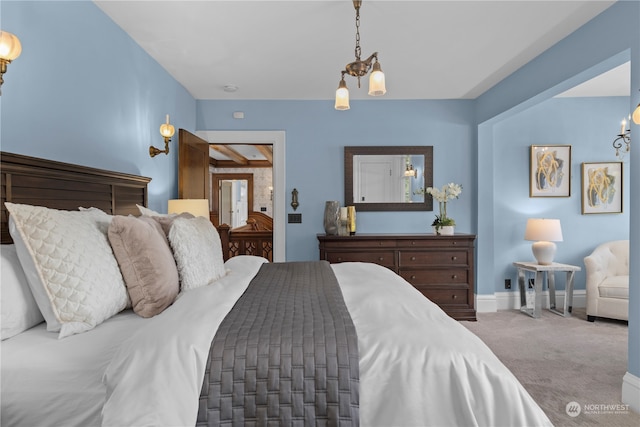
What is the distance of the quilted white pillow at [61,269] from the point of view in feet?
4.20

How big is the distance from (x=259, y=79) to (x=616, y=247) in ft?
14.4

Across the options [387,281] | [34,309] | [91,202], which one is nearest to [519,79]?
[387,281]

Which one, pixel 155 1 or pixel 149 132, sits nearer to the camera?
pixel 155 1

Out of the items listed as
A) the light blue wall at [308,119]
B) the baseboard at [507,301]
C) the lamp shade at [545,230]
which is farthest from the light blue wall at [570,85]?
the lamp shade at [545,230]

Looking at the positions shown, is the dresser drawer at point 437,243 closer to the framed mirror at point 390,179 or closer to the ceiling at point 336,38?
the framed mirror at point 390,179

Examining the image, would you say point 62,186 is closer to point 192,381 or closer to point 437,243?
point 192,381

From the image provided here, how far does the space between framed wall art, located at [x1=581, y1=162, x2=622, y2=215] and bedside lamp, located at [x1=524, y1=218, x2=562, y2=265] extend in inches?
27.1

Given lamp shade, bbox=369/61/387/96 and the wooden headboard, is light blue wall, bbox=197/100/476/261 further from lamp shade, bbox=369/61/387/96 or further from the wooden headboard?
lamp shade, bbox=369/61/387/96

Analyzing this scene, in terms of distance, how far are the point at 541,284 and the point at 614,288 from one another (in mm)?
656

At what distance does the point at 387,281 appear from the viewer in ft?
6.72

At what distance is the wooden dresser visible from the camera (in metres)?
4.05

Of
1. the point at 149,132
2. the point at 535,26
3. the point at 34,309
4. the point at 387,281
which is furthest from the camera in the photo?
the point at 149,132

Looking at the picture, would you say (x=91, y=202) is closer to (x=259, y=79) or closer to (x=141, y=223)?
(x=141, y=223)

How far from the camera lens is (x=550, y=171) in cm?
451
